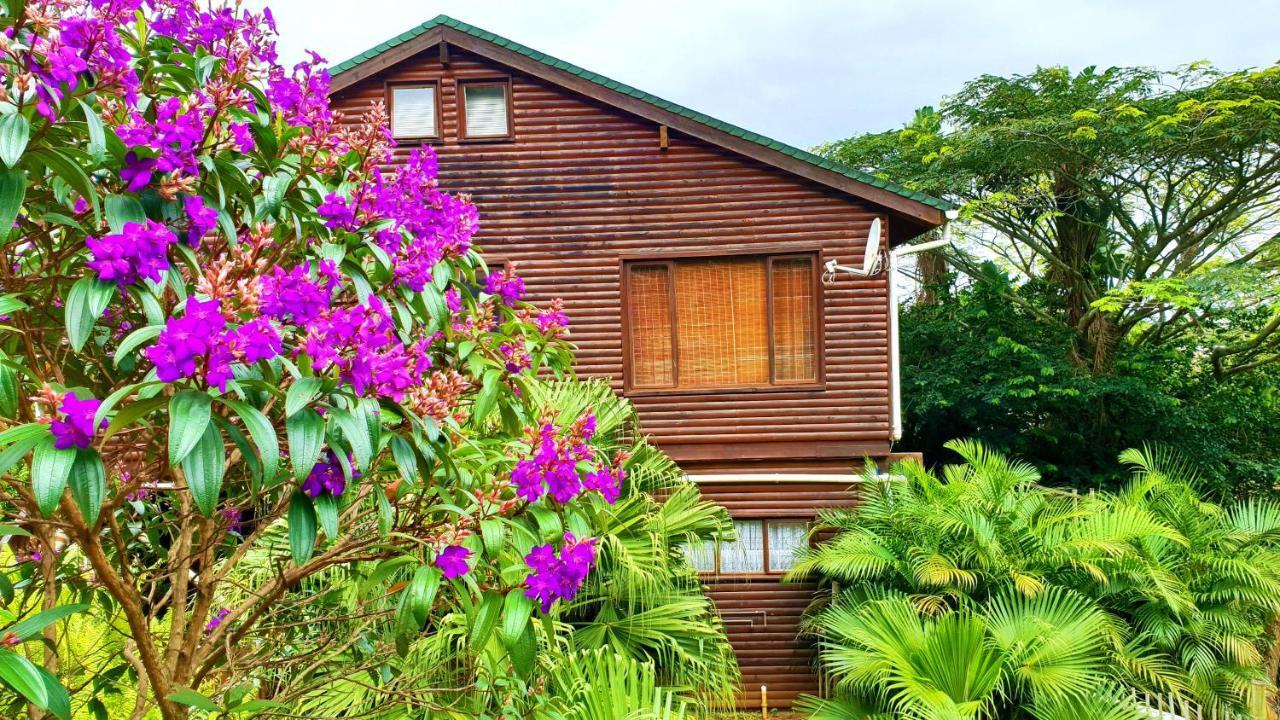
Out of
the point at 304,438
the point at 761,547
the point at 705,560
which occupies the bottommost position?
the point at 705,560

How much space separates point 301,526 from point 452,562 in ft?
1.26

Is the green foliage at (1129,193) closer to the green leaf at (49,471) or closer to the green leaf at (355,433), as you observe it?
the green leaf at (355,433)

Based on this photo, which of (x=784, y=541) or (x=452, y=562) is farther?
(x=784, y=541)

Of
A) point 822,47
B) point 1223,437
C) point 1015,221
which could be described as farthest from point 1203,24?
point 822,47

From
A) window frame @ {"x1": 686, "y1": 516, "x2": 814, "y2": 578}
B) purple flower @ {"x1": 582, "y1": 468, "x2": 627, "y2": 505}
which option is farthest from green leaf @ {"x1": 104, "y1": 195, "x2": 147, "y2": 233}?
window frame @ {"x1": 686, "y1": 516, "x2": 814, "y2": 578}

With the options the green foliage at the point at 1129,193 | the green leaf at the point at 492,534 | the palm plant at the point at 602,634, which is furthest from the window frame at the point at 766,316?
the green foliage at the point at 1129,193

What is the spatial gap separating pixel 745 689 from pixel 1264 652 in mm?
4750

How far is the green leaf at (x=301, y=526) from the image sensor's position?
1.83 meters

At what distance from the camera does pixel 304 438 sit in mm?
1672

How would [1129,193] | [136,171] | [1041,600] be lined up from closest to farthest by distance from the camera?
[136,171]
[1041,600]
[1129,193]

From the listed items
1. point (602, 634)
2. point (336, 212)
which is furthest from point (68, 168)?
point (602, 634)

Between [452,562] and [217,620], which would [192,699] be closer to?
[452,562]

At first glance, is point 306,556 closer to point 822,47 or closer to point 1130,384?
point 1130,384

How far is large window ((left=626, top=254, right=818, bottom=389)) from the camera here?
8797 millimetres
